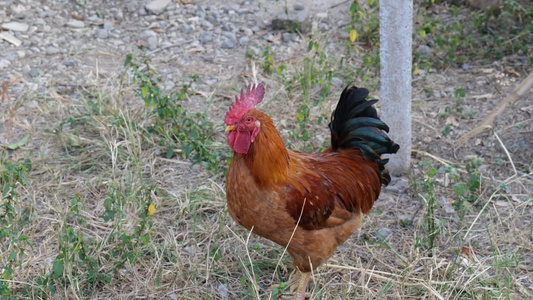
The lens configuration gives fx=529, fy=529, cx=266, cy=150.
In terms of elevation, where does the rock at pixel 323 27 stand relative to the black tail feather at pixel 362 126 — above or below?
below

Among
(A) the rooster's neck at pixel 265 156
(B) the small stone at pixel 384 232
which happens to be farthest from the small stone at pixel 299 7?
(A) the rooster's neck at pixel 265 156

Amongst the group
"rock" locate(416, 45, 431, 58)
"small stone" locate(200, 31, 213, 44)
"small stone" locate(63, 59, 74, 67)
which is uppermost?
"rock" locate(416, 45, 431, 58)

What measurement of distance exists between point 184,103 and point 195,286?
7.82ft

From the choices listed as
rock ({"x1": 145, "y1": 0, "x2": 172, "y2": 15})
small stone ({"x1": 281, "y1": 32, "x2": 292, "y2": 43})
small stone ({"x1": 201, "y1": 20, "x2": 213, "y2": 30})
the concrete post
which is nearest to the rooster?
the concrete post

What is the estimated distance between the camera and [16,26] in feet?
20.6

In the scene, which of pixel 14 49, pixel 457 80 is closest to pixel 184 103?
pixel 14 49

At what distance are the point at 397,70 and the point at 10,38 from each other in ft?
14.8

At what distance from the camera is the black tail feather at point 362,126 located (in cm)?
329

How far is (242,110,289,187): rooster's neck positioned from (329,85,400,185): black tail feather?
595mm

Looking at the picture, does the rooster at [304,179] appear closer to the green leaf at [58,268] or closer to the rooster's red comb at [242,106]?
the rooster's red comb at [242,106]

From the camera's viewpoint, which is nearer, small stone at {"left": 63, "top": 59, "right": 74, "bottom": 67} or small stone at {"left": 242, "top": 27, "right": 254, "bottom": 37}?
small stone at {"left": 63, "top": 59, "right": 74, "bottom": 67}

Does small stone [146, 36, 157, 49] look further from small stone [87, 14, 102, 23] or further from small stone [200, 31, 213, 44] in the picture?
small stone [87, 14, 102, 23]

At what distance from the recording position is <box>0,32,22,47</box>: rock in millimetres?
6035

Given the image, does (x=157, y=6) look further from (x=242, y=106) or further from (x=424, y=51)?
(x=242, y=106)
